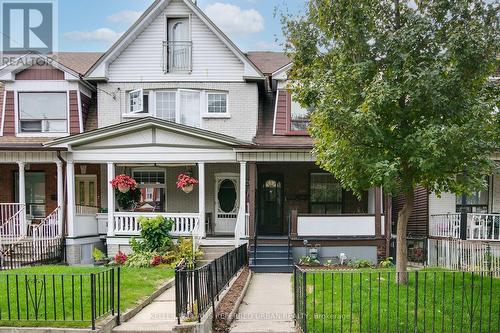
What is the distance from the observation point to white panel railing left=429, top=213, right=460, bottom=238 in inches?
531

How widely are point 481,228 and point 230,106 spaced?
9707 millimetres

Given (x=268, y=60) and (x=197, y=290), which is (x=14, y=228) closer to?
(x=197, y=290)

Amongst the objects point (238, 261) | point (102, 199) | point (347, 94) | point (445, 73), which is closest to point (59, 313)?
point (238, 261)

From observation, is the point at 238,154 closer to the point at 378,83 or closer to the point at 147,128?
the point at 147,128

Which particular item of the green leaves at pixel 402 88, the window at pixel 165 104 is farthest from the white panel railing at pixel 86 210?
the green leaves at pixel 402 88

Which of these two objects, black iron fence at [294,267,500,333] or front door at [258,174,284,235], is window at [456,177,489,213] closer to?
front door at [258,174,284,235]

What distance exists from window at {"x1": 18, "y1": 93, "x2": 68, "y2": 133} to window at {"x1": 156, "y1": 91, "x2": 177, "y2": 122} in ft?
11.8

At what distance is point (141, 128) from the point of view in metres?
14.2

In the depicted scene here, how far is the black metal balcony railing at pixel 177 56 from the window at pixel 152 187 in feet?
13.8

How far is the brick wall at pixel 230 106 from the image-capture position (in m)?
15.9

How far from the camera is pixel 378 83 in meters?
7.30

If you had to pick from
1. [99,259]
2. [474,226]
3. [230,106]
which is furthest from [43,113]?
[474,226]

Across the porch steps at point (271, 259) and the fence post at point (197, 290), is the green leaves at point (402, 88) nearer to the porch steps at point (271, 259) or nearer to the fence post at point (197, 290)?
the fence post at point (197, 290)

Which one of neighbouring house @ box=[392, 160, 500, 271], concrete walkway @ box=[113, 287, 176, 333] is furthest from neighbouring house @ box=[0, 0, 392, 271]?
concrete walkway @ box=[113, 287, 176, 333]
